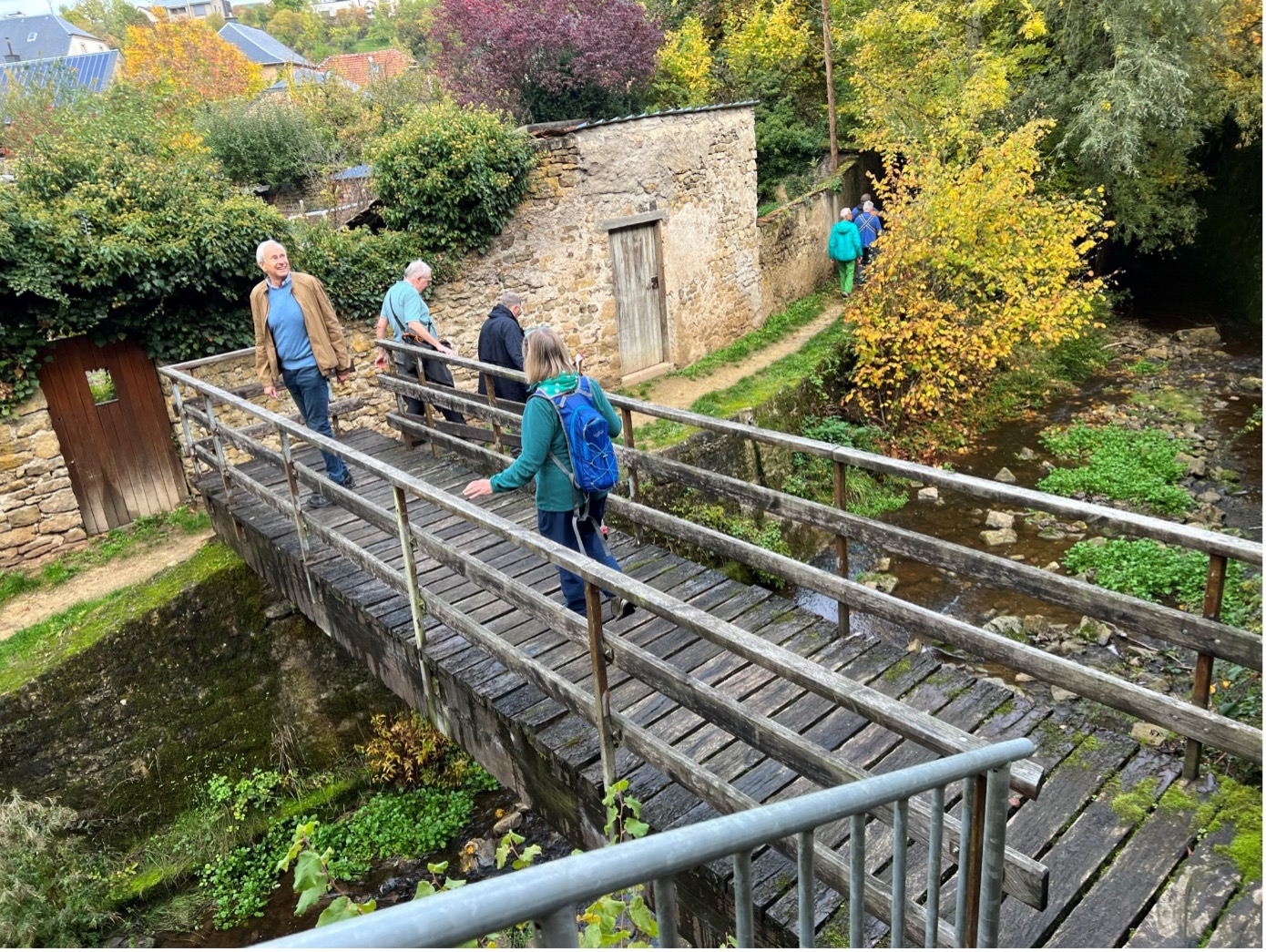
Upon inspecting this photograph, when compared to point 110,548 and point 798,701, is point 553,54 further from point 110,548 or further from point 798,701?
point 798,701

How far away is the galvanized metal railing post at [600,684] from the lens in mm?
3352

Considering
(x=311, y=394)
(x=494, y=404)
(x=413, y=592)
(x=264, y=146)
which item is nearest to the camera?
(x=413, y=592)

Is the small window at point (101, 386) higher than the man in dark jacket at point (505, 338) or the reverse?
the reverse

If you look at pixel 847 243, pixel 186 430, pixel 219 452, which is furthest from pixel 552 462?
pixel 847 243

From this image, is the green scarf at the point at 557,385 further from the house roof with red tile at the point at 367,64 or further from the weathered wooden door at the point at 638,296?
the house roof with red tile at the point at 367,64

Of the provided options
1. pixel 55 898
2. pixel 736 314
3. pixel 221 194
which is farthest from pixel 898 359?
pixel 55 898

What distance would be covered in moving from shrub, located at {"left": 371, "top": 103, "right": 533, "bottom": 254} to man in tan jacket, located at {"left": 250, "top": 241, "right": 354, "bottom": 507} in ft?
14.4

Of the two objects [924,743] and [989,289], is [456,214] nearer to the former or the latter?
[989,289]

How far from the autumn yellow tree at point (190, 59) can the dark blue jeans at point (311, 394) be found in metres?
23.7

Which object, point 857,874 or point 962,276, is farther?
point 962,276

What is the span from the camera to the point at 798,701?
4059mm

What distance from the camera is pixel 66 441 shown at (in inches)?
332

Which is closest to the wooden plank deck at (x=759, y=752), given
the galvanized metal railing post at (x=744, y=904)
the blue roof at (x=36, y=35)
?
the galvanized metal railing post at (x=744, y=904)

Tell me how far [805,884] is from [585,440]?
2.72 metres
